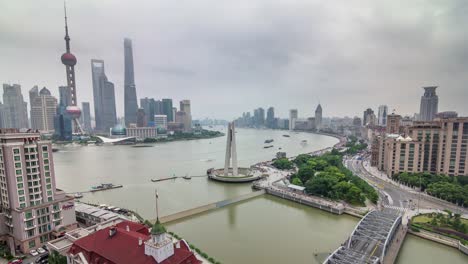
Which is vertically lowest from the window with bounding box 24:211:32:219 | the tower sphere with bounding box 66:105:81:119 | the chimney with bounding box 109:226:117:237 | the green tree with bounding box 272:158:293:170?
the green tree with bounding box 272:158:293:170

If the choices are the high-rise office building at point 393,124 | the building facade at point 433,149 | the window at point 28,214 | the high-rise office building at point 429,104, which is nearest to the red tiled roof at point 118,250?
the window at point 28,214

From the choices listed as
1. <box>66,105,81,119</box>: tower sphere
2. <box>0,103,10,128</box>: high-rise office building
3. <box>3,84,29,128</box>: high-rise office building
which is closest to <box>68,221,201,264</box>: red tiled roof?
<box>66,105,81,119</box>: tower sphere

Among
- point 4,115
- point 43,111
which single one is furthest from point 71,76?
point 4,115

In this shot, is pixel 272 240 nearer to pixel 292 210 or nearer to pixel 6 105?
pixel 292 210

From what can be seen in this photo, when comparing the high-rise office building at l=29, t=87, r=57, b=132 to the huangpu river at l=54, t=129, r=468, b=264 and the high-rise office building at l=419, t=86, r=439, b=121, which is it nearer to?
the huangpu river at l=54, t=129, r=468, b=264

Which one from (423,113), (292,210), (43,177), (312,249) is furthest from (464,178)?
(423,113)

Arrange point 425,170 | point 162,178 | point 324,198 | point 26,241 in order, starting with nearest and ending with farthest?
point 26,241 → point 324,198 → point 425,170 → point 162,178
